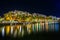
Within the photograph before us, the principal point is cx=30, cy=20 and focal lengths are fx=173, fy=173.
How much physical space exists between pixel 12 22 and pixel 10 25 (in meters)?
0.58

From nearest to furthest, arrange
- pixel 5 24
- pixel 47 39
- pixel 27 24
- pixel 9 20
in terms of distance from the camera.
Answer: pixel 47 39
pixel 9 20
pixel 5 24
pixel 27 24

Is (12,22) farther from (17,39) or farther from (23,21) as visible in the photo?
(17,39)

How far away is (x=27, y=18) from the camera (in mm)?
15961

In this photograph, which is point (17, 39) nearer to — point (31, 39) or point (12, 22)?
point (31, 39)

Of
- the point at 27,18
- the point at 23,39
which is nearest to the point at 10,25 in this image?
the point at 27,18

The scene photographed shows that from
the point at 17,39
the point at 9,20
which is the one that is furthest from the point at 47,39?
the point at 9,20

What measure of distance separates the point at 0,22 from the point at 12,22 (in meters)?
1.00

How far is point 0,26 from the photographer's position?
1513cm

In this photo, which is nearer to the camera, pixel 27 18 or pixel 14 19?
pixel 14 19

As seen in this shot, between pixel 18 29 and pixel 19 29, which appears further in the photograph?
pixel 18 29

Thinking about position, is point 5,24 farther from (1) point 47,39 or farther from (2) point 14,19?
(1) point 47,39

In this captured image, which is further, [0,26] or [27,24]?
[27,24]

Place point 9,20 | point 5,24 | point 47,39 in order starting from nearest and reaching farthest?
point 47,39, point 9,20, point 5,24

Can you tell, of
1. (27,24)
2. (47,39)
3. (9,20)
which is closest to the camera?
(47,39)
